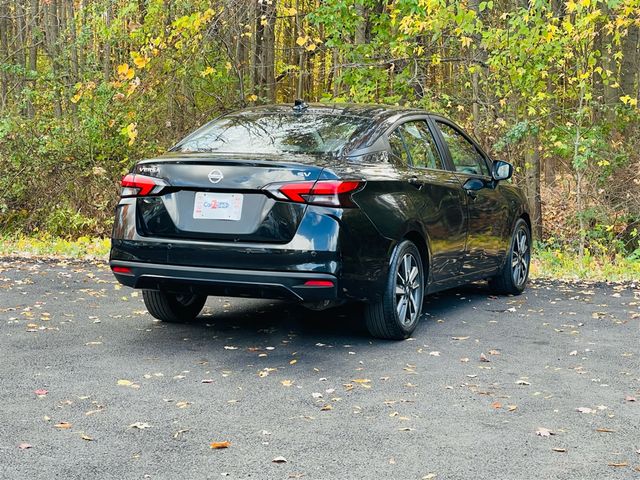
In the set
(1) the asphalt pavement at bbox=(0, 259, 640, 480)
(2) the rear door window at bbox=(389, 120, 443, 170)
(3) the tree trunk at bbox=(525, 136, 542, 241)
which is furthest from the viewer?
(3) the tree trunk at bbox=(525, 136, 542, 241)

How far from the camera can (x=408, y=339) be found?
283 inches

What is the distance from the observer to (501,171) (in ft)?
29.2

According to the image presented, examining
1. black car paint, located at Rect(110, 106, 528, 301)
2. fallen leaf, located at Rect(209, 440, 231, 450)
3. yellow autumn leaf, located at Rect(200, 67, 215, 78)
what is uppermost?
yellow autumn leaf, located at Rect(200, 67, 215, 78)

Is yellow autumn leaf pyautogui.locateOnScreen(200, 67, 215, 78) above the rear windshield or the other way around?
above

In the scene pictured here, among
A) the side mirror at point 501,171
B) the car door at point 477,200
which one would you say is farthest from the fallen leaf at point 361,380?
the side mirror at point 501,171

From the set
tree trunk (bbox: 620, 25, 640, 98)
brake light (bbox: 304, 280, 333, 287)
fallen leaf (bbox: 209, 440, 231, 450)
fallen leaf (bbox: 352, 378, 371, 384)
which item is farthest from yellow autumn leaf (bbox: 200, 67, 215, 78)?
fallen leaf (bbox: 209, 440, 231, 450)

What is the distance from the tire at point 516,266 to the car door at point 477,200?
0.28 metres

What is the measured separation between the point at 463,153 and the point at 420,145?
3.29 feet

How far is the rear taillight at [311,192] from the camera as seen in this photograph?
247 inches

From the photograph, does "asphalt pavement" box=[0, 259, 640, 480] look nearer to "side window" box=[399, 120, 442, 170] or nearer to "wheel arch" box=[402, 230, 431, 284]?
"wheel arch" box=[402, 230, 431, 284]

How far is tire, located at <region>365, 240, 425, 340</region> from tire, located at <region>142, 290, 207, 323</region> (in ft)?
5.09

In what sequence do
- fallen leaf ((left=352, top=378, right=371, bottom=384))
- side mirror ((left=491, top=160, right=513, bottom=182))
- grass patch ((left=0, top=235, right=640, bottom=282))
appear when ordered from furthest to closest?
1. grass patch ((left=0, top=235, right=640, bottom=282))
2. side mirror ((left=491, top=160, right=513, bottom=182))
3. fallen leaf ((left=352, top=378, right=371, bottom=384))

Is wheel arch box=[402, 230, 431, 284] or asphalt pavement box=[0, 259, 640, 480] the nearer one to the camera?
asphalt pavement box=[0, 259, 640, 480]

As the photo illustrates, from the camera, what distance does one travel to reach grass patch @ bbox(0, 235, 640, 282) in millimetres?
11586
